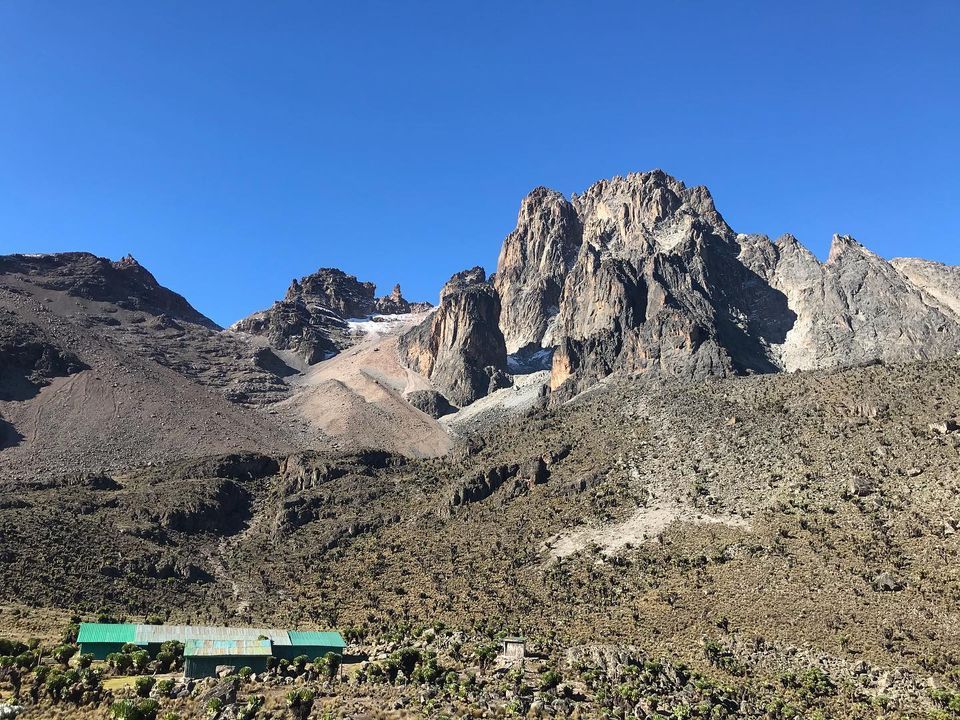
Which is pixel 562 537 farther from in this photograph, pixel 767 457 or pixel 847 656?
pixel 847 656

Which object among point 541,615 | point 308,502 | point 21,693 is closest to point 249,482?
point 308,502

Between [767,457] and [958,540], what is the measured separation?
27855 millimetres

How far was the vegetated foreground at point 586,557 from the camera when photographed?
51938 millimetres

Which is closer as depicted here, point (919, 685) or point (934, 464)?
point (919, 685)

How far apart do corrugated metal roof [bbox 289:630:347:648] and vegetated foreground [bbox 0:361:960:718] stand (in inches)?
132

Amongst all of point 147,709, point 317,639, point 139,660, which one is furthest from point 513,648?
point 147,709

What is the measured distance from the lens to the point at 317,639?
2395 inches

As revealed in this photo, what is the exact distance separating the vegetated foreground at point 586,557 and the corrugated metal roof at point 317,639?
3364 millimetres

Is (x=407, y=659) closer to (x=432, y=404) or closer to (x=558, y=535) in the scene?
(x=558, y=535)

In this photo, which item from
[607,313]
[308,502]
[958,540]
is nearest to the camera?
[958,540]

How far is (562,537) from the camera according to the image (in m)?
93.1

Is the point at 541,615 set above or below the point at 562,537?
below

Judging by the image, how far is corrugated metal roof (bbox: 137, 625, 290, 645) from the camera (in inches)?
2288

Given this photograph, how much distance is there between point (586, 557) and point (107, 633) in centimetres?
4699
